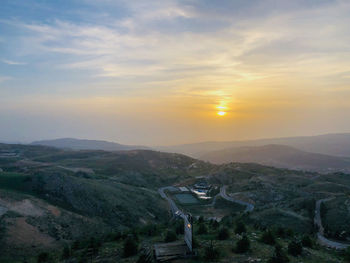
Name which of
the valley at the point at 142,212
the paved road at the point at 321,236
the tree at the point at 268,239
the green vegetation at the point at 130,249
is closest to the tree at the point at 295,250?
the valley at the point at 142,212

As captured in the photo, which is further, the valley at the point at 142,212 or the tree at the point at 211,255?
the valley at the point at 142,212

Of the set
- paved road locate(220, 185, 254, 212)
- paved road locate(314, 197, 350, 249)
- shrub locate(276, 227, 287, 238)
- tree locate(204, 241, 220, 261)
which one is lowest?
paved road locate(220, 185, 254, 212)

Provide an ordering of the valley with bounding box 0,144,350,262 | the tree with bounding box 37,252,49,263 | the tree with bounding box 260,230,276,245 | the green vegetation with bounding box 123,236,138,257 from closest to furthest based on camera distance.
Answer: the green vegetation with bounding box 123,236,138,257
the tree with bounding box 260,230,276,245
the tree with bounding box 37,252,49,263
the valley with bounding box 0,144,350,262

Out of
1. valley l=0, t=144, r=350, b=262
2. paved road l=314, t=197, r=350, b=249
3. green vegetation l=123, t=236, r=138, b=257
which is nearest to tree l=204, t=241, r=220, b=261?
valley l=0, t=144, r=350, b=262

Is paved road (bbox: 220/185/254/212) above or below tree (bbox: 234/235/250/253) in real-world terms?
below

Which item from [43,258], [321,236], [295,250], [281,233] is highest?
[295,250]

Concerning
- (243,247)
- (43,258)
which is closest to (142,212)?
(43,258)

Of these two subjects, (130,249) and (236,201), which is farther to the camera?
(236,201)

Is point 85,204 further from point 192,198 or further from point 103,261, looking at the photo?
point 192,198

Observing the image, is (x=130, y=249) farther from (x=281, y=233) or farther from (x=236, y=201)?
(x=236, y=201)

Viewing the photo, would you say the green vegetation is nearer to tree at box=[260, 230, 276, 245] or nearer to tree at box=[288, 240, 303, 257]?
tree at box=[260, 230, 276, 245]

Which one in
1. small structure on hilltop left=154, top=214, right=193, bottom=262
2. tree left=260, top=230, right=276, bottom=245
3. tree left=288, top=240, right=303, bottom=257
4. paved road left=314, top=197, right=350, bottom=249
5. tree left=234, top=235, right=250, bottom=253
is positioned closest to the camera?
small structure on hilltop left=154, top=214, right=193, bottom=262

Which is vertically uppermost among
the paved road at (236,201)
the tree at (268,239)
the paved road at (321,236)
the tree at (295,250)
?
the tree at (295,250)

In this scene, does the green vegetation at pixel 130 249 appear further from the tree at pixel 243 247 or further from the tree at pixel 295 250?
the tree at pixel 295 250
